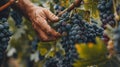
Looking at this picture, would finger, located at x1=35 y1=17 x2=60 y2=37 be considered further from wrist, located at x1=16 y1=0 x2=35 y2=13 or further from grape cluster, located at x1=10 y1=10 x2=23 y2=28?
grape cluster, located at x1=10 y1=10 x2=23 y2=28

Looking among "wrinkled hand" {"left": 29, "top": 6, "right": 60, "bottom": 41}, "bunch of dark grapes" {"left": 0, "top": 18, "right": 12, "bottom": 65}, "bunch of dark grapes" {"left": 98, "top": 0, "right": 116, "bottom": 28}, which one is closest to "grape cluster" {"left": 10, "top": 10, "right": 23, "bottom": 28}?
"bunch of dark grapes" {"left": 0, "top": 18, "right": 12, "bottom": 65}

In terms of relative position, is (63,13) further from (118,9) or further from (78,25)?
(118,9)

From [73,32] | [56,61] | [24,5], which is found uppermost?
[24,5]

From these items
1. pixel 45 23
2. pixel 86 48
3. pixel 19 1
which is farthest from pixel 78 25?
pixel 86 48

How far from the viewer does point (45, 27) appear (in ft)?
4.28

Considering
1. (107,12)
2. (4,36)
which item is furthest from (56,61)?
(107,12)

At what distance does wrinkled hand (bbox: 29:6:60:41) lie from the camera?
4.23 ft

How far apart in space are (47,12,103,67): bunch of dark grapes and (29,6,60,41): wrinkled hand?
78mm

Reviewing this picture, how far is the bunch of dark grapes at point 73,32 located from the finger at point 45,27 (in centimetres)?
10

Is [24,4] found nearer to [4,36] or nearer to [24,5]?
[24,5]

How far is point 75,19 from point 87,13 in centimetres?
15

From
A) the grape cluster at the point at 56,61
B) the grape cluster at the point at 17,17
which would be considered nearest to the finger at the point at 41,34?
the grape cluster at the point at 56,61

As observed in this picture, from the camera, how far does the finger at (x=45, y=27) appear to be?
50.4 inches

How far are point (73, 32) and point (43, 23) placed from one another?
0.12 metres
